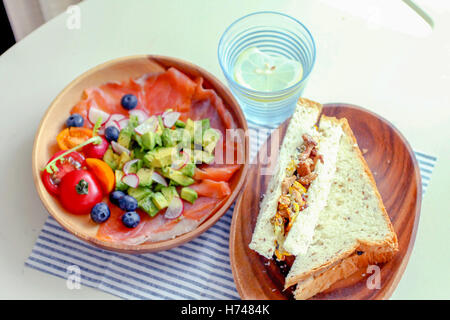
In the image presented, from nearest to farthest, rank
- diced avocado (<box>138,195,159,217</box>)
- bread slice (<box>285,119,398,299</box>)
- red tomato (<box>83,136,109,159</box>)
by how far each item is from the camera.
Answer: bread slice (<box>285,119,398,299</box>) → diced avocado (<box>138,195,159,217</box>) → red tomato (<box>83,136,109,159</box>)

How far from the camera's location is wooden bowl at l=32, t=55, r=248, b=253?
5.06 ft

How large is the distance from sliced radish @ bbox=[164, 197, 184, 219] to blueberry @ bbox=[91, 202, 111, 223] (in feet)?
0.69

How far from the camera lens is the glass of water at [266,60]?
1.76 metres

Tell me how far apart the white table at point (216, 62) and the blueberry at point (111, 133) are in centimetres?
37

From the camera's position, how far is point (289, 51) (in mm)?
1894

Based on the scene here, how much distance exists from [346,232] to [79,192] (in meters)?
0.94

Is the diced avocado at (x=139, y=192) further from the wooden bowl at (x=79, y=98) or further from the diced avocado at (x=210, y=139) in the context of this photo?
the diced avocado at (x=210, y=139)

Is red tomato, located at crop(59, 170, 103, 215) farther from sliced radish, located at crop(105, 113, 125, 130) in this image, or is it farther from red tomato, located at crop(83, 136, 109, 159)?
sliced radish, located at crop(105, 113, 125, 130)

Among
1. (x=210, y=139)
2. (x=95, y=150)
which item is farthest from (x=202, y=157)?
(x=95, y=150)

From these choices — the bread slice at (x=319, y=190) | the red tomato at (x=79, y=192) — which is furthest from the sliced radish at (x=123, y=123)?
the bread slice at (x=319, y=190)

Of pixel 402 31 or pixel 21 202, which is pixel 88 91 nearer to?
pixel 21 202

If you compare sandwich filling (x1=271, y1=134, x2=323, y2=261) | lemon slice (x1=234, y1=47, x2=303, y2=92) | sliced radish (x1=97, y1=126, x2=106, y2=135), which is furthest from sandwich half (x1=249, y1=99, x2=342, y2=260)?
sliced radish (x1=97, y1=126, x2=106, y2=135)

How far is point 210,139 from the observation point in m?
1.74

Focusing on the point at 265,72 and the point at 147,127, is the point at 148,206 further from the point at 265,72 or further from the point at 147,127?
the point at 265,72
